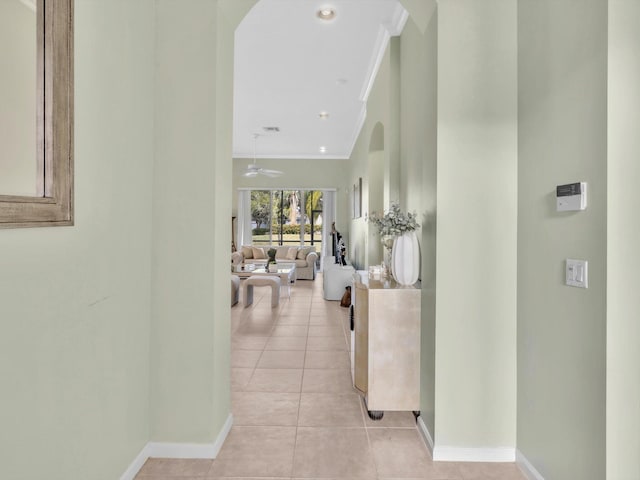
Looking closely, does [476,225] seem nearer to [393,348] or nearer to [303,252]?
[393,348]

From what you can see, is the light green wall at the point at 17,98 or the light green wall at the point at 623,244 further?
the light green wall at the point at 623,244

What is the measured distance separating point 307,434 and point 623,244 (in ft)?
6.29

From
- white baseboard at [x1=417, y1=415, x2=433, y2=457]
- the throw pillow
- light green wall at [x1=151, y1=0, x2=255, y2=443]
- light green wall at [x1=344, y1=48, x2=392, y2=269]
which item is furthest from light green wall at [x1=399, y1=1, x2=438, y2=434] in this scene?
the throw pillow

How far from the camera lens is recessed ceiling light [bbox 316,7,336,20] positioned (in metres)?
3.44

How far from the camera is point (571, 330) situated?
5.32 ft

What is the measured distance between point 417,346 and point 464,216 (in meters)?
0.89

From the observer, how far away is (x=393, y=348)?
2.43 metres

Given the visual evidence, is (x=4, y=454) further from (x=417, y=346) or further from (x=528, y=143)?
(x=528, y=143)

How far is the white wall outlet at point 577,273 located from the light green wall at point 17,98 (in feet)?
6.70

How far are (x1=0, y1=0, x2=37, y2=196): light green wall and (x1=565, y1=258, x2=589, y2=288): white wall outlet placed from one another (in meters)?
2.04

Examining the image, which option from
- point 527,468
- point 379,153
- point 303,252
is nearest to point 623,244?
point 527,468

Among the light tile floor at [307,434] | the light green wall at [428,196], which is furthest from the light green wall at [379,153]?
→ the light tile floor at [307,434]

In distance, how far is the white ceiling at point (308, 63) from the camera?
11.5 ft

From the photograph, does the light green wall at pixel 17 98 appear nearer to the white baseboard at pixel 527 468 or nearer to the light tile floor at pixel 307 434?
the light tile floor at pixel 307 434
